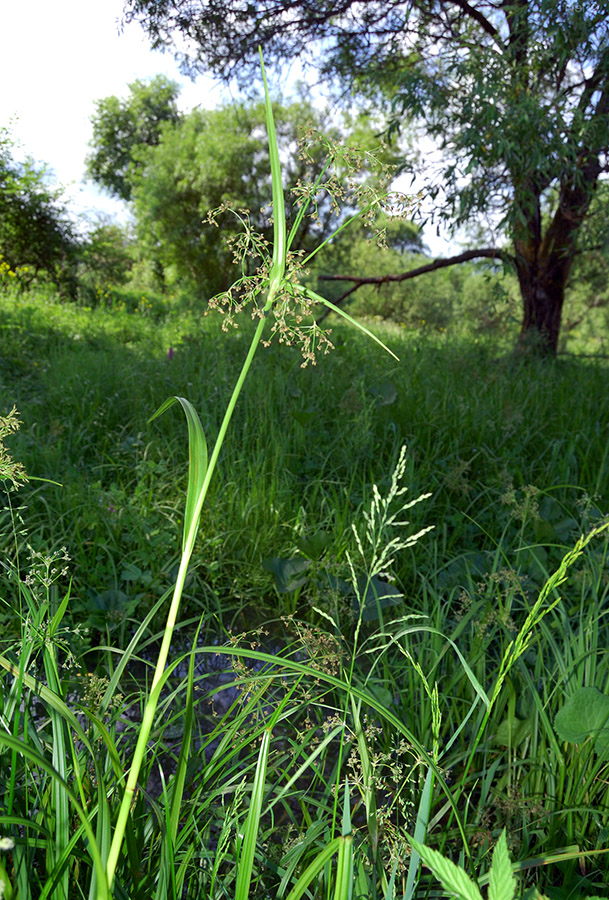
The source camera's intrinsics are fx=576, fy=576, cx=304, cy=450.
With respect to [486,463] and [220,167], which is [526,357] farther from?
[220,167]

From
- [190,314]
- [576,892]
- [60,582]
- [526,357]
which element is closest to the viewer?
[576,892]

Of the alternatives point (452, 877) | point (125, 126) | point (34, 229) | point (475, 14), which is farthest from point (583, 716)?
point (125, 126)

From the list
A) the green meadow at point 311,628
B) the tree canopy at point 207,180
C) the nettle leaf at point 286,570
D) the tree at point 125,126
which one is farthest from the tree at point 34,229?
the tree at point 125,126

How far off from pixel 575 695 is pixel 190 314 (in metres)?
8.43

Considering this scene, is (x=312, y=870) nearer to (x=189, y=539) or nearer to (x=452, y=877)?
(x=452, y=877)

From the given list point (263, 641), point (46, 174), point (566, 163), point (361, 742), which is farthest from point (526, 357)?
point (46, 174)

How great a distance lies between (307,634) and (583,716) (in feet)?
1.97

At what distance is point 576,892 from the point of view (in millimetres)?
1096

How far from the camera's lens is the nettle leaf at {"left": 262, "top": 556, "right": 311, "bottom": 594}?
2033 millimetres

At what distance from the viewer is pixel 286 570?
6.75 feet

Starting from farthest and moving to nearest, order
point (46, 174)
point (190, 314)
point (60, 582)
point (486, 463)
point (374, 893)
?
point (46, 174) → point (190, 314) → point (486, 463) → point (60, 582) → point (374, 893)

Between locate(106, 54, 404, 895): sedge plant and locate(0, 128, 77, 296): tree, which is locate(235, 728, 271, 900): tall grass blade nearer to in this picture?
locate(106, 54, 404, 895): sedge plant

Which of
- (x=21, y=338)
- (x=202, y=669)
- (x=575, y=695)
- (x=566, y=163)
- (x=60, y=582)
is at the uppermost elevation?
(x=566, y=163)

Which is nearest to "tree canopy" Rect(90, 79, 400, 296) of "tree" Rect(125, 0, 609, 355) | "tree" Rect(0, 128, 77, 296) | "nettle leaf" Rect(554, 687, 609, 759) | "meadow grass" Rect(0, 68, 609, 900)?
"tree" Rect(0, 128, 77, 296)
